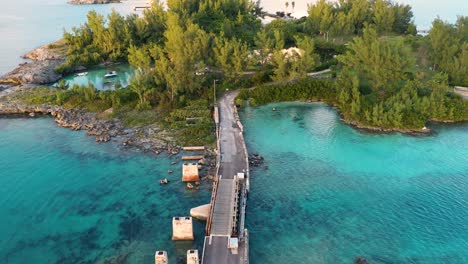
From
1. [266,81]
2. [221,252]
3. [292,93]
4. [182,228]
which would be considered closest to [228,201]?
[182,228]

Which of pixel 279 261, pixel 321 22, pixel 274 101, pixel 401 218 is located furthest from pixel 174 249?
pixel 321 22

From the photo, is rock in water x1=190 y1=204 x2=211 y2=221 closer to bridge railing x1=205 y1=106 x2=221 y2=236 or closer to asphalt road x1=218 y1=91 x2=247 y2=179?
bridge railing x1=205 y1=106 x2=221 y2=236

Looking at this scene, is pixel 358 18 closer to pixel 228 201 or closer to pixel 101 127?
pixel 101 127

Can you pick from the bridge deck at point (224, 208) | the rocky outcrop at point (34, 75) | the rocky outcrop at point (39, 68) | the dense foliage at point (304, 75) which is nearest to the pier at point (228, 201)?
the bridge deck at point (224, 208)

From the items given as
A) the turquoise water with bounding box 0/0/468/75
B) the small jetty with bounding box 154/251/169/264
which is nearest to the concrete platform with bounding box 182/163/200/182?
the small jetty with bounding box 154/251/169/264

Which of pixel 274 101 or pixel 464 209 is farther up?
pixel 274 101

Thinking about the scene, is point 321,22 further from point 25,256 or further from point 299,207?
point 25,256
